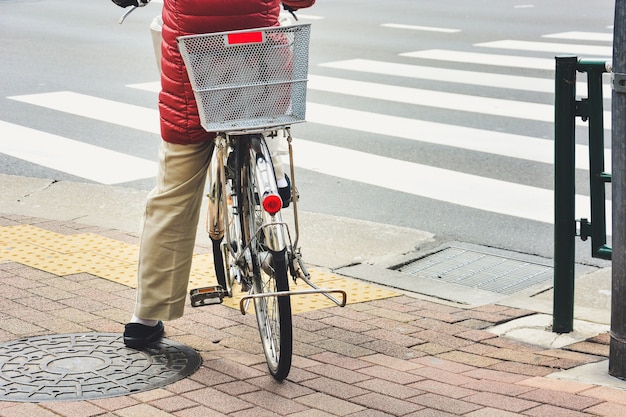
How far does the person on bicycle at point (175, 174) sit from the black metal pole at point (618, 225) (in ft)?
4.69

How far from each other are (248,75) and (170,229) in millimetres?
857

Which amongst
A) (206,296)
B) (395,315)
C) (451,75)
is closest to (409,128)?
(451,75)

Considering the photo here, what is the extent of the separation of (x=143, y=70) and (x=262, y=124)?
9.05 meters

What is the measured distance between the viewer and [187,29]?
4.33 m

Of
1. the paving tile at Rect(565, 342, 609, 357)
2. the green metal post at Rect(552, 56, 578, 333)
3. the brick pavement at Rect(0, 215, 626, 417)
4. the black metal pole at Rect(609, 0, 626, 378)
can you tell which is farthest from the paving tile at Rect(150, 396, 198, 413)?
the green metal post at Rect(552, 56, 578, 333)

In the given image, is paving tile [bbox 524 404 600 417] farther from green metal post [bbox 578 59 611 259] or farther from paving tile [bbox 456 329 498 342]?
green metal post [bbox 578 59 611 259]

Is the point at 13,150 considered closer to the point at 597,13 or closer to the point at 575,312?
the point at 575,312

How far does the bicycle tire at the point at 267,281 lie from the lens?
4215 mm

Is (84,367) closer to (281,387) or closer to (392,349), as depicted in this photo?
(281,387)

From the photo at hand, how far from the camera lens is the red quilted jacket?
169 inches

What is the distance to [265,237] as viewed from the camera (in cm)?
432

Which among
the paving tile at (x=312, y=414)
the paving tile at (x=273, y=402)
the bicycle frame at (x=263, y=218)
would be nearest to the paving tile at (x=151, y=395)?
the paving tile at (x=273, y=402)

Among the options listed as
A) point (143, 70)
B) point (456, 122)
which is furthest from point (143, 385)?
point (143, 70)

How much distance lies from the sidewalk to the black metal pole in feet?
0.39
